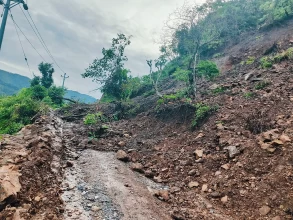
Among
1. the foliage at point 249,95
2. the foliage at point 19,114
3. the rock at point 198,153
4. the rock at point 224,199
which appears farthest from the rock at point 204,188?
the foliage at point 19,114

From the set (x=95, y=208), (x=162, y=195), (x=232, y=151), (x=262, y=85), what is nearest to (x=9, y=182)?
(x=95, y=208)

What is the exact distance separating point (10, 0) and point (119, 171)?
9.45 metres

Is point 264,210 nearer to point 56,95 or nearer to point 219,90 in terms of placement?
point 219,90

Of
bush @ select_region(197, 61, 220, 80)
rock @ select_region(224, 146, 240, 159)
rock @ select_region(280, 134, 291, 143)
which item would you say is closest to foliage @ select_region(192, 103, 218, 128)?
rock @ select_region(224, 146, 240, 159)

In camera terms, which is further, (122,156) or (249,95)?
(249,95)

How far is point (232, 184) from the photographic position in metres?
5.91

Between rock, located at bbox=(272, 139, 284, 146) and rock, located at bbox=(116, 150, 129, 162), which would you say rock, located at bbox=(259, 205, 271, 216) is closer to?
rock, located at bbox=(272, 139, 284, 146)

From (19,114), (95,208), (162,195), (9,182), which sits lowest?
(95,208)

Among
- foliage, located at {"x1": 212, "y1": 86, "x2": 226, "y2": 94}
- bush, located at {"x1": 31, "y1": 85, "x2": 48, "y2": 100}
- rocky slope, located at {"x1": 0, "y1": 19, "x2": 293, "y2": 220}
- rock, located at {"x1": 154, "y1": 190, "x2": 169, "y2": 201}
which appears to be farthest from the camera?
bush, located at {"x1": 31, "y1": 85, "x2": 48, "y2": 100}

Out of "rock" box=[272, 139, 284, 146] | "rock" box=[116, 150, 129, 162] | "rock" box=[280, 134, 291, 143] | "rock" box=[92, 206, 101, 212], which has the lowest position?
"rock" box=[92, 206, 101, 212]

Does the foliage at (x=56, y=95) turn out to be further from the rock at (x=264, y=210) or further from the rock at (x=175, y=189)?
the rock at (x=264, y=210)

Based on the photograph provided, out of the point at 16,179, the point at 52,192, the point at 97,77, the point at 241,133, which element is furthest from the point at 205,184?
the point at 97,77

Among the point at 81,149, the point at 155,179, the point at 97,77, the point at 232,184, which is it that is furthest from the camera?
the point at 97,77

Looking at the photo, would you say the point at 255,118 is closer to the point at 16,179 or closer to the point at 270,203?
the point at 270,203
